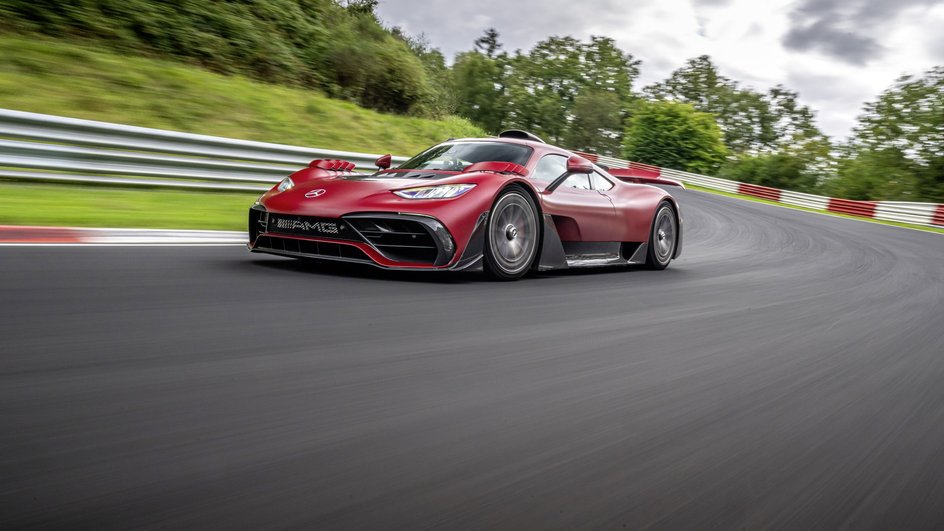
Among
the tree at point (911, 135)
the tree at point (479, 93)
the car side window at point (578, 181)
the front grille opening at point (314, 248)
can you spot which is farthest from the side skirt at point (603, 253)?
the tree at point (479, 93)

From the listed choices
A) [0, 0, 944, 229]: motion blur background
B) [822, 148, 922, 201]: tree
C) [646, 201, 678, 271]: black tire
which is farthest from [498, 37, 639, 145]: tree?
[646, 201, 678, 271]: black tire

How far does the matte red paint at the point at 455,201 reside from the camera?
5.08 m

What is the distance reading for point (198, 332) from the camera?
10.5 feet

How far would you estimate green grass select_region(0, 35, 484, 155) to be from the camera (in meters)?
11.0

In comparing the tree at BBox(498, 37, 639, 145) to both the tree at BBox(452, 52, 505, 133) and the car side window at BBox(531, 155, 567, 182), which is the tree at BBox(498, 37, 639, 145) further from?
the car side window at BBox(531, 155, 567, 182)

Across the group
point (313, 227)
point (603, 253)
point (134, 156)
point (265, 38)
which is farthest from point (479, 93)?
point (313, 227)

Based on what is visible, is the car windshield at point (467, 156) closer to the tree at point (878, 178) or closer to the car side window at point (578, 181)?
the car side window at point (578, 181)

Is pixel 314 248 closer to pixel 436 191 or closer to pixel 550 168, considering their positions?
pixel 436 191

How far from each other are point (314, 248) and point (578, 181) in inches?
104

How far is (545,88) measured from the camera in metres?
83.9

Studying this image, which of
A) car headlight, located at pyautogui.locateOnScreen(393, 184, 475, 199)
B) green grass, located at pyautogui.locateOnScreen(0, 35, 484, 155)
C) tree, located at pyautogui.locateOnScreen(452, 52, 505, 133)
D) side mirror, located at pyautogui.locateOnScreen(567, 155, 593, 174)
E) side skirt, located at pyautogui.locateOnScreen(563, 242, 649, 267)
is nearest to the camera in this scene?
car headlight, located at pyautogui.locateOnScreen(393, 184, 475, 199)

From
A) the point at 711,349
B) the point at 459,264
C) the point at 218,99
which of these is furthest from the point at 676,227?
the point at 218,99

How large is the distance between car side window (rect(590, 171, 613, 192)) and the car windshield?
89 centimetres

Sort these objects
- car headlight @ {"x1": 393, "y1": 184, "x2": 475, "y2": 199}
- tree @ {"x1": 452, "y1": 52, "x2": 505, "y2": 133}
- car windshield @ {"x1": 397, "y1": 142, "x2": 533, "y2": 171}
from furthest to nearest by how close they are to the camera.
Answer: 1. tree @ {"x1": 452, "y1": 52, "x2": 505, "y2": 133}
2. car windshield @ {"x1": 397, "y1": 142, "x2": 533, "y2": 171}
3. car headlight @ {"x1": 393, "y1": 184, "x2": 475, "y2": 199}
